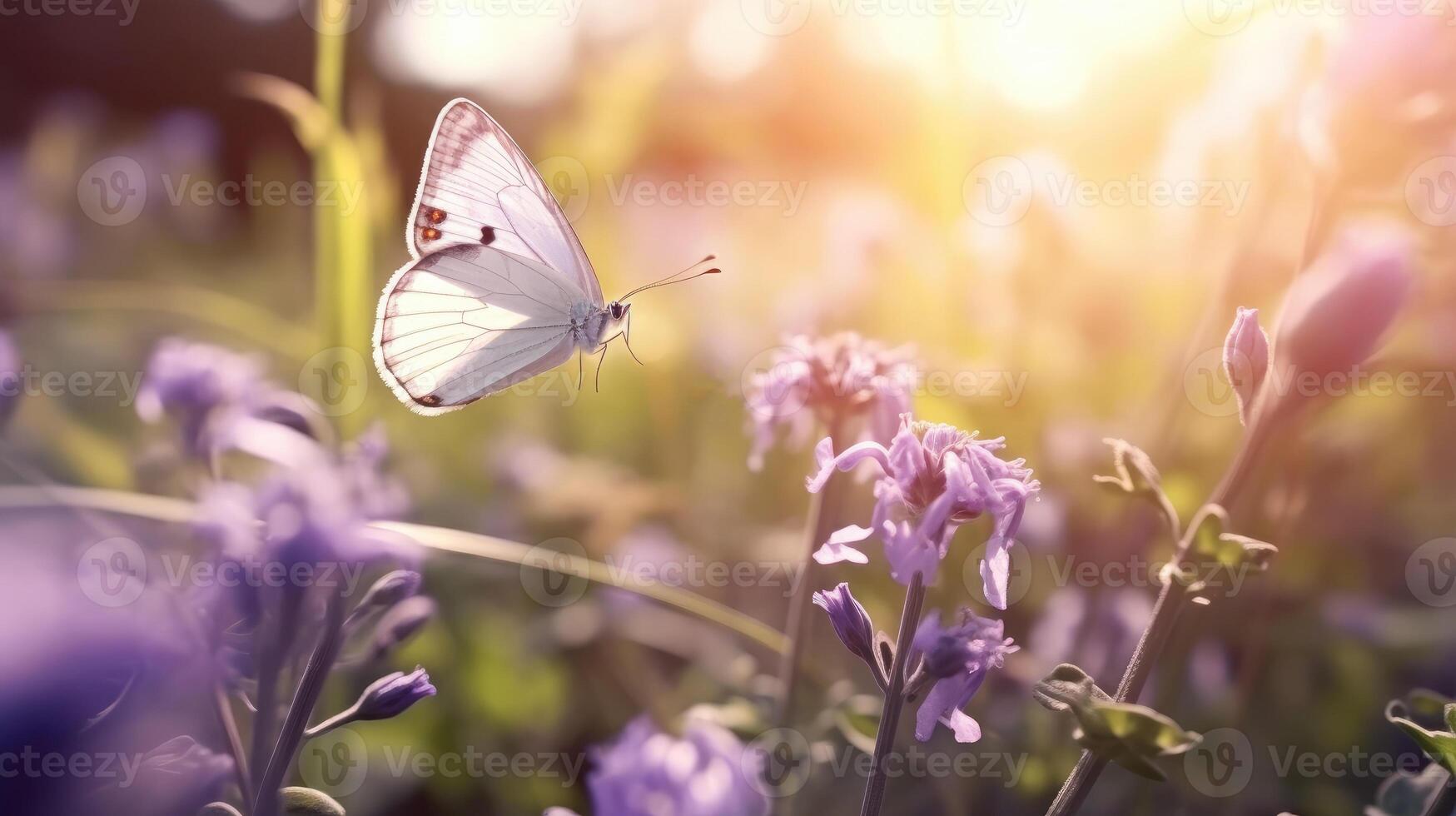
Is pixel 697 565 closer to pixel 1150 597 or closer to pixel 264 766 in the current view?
pixel 1150 597

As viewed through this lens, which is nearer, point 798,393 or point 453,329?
point 798,393

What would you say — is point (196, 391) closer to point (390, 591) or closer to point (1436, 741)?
point (390, 591)

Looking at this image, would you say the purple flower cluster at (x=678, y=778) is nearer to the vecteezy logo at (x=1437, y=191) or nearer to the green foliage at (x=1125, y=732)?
the green foliage at (x=1125, y=732)

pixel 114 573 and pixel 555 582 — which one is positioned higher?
pixel 114 573

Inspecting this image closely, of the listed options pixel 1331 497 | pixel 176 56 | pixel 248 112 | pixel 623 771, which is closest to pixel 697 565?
pixel 623 771

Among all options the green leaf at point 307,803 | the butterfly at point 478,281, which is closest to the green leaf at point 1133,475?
the green leaf at point 307,803

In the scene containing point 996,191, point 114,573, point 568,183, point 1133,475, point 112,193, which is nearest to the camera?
point 1133,475

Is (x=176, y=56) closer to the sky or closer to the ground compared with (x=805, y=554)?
closer to the sky

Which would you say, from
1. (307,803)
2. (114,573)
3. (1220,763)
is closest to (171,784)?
(307,803)
